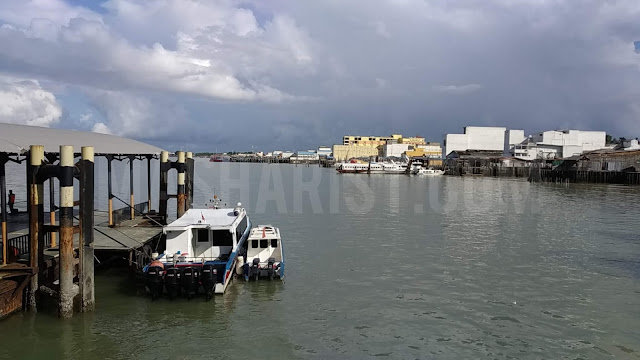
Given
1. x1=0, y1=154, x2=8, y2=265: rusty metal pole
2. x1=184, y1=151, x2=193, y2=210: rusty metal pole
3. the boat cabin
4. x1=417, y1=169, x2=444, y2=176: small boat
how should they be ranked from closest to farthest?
1. x1=0, y1=154, x2=8, y2=265: rusty metal pole
2. the boat cabin
3. x1=184, y1=151, x2=193, y2=210: rusty metal pole
4. x1=417, y1=169, x2=444, y2=176: small boat

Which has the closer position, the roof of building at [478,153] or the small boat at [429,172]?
the small boat at [429,172]

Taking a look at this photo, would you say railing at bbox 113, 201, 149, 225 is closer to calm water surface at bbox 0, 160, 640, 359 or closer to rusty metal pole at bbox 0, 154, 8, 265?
calm water surface at bbox 0, 160, 640, 359

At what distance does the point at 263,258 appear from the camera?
21156 millimetres

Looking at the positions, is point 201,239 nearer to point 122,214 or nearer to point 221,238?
point 221,238

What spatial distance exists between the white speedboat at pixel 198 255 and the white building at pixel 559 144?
394ft

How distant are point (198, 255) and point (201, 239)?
2.31 feet

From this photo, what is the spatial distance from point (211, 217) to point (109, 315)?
7186 millimetres

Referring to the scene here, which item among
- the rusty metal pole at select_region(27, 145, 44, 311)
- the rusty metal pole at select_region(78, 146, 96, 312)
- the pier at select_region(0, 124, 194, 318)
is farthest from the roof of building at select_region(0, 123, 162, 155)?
the rusty metal pole at select_region(78, 146, 96, 312)

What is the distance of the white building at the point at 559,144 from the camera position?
128 meters

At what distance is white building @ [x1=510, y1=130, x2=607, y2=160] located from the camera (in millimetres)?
127938

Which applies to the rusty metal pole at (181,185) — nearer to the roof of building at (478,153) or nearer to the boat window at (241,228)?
the boat window at (241,228)

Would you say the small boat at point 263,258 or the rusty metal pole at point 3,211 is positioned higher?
the rusty metal pole at point 3,211

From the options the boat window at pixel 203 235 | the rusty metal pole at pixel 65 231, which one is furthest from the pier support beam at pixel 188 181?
the rusty metal pole at pixel 65 231

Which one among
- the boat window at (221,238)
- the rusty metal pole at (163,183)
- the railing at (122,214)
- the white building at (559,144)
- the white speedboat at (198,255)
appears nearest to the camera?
the white speedboat at (198,255)
